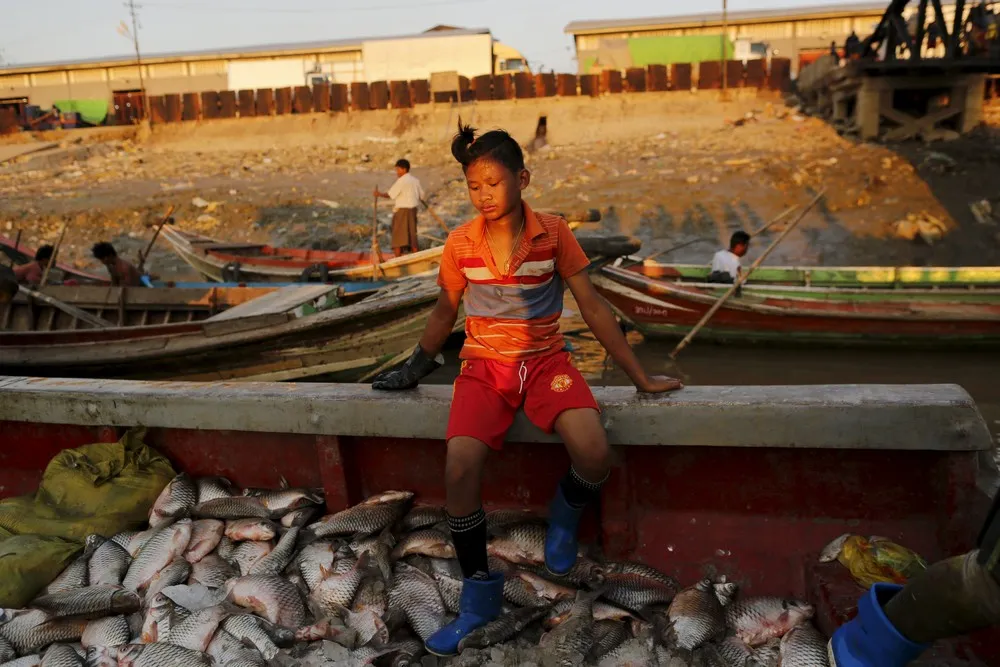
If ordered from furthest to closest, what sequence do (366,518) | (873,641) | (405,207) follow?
(405,207), (366,518), (873,641)

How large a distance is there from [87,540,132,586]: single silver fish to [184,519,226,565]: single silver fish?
0.26 metres

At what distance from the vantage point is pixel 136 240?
18.1 metres

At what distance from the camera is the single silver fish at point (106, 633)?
2.84 meters

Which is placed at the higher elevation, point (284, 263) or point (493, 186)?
point (493, 186)

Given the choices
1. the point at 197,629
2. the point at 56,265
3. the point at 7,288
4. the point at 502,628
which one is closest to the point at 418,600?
the point at 502,628

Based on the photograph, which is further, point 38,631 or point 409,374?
point 409,374

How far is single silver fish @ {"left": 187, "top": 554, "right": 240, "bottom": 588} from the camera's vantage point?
3115 mm

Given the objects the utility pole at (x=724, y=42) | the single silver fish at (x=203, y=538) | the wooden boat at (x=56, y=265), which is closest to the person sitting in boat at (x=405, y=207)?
the wooden boat at (x=56, y=265)

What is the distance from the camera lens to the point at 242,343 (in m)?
6.48

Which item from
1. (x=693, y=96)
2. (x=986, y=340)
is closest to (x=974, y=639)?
(x=986, y=340)

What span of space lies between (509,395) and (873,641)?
1.31 meters

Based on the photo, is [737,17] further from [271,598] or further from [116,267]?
[271,598]

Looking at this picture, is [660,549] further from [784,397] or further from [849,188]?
[849,188]

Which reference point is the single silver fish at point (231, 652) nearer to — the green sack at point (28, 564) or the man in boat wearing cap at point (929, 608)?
the green sack at point (28, 564)
